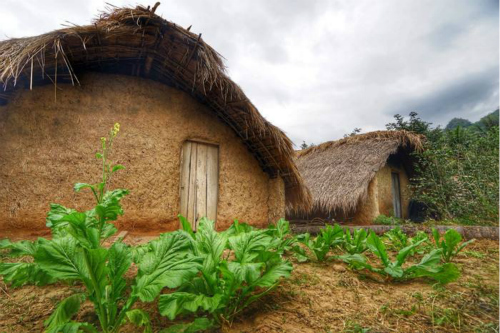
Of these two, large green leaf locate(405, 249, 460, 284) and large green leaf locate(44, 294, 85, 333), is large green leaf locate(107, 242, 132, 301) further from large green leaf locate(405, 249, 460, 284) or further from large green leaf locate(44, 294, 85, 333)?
large green leaf locate(405, 249, 460, 284)

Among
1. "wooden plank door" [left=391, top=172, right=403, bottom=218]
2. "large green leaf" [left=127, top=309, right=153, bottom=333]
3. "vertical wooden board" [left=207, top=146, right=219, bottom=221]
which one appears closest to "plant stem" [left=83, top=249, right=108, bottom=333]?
"large green leaf" [left=127, top=309, right=153, bottom=333]

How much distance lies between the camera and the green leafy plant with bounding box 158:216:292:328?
3.97 ft

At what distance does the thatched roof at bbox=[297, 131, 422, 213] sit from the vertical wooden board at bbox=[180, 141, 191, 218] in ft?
15.4

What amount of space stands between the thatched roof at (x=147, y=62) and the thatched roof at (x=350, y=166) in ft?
10.7

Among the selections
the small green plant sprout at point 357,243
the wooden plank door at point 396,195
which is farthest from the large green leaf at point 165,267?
the wooden plank door at point 396,195

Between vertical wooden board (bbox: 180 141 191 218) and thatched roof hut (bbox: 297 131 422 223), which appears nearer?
vertical wooden board (bbox: 180 141 191 218)

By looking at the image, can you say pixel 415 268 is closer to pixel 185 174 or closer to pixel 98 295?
pixel 98 295

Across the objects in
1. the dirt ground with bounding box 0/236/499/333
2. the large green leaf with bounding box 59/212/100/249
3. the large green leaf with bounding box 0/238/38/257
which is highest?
the large green leaf with bounding box 59/212/100/249

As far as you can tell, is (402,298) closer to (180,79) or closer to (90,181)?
(90,181)

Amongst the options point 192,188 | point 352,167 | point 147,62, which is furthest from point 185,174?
point 352,167

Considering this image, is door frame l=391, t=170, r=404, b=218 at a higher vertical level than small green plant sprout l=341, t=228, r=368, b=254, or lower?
higher

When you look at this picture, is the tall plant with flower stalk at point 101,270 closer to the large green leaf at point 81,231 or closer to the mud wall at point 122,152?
the large green leaf at point 81,231

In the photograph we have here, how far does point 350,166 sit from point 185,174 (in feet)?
19.0

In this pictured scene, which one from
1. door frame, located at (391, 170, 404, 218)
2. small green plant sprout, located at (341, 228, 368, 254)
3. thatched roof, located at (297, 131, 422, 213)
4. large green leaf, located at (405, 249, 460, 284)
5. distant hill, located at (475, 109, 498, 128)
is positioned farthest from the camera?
distant hill, located at (475, 109, 498, 128)
